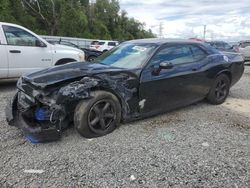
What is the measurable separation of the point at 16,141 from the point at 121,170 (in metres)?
1.74

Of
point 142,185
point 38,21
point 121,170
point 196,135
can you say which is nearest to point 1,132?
point 121,170

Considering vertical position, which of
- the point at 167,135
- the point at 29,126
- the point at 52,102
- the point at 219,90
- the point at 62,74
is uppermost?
the point at 62,74

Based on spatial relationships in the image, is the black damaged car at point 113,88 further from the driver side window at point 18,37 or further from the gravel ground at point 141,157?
the driver side window at point 18,37

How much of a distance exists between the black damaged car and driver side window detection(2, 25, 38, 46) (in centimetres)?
291

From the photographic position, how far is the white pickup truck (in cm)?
689

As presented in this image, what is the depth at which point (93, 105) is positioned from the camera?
400 centimetres

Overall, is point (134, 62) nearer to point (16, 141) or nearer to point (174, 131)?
point (174, 131)

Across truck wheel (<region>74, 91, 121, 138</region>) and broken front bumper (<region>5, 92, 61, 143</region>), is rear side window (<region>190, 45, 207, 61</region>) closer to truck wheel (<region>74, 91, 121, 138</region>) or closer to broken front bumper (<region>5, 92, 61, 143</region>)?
truck wheel (<region>74, 91, 121, 138</region>)

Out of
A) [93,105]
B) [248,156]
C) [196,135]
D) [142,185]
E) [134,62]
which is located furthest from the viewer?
[134,62]

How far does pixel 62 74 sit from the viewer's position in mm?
4070

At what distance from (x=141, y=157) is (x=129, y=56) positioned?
205 cm

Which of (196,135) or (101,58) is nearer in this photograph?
(196,135)

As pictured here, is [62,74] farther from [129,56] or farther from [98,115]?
[129,56]

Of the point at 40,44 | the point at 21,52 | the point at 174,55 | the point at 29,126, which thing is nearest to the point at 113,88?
the point at 29,126
